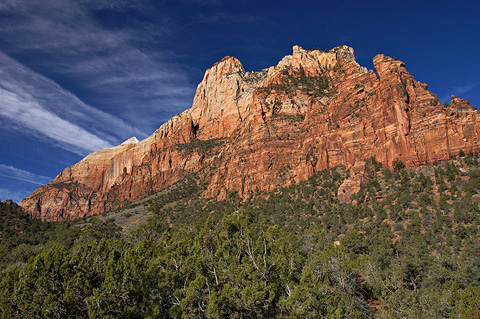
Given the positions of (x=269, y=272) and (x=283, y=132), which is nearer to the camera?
(x=269, y=272)

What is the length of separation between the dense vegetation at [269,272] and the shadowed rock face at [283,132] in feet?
Result: 40.4

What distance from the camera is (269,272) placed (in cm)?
2078

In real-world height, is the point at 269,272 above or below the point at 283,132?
below

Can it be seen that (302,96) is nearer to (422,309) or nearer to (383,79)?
(383,79)

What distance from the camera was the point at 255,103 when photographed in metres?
85.4

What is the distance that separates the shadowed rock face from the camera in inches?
2045

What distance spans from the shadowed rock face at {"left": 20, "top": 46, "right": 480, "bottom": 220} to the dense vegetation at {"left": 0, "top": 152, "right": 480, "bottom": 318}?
1231cm

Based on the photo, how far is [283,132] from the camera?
78062 millimetres

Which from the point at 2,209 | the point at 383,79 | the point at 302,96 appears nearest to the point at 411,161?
the point at 383,79

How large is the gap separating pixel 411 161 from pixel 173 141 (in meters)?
98.2

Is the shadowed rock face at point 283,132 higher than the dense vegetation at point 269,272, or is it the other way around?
the shadowed rock face at point 283,132

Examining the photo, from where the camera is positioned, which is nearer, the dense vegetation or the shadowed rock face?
the dense vegetation

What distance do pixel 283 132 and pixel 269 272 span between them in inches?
2365

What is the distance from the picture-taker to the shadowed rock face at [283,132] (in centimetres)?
5194
